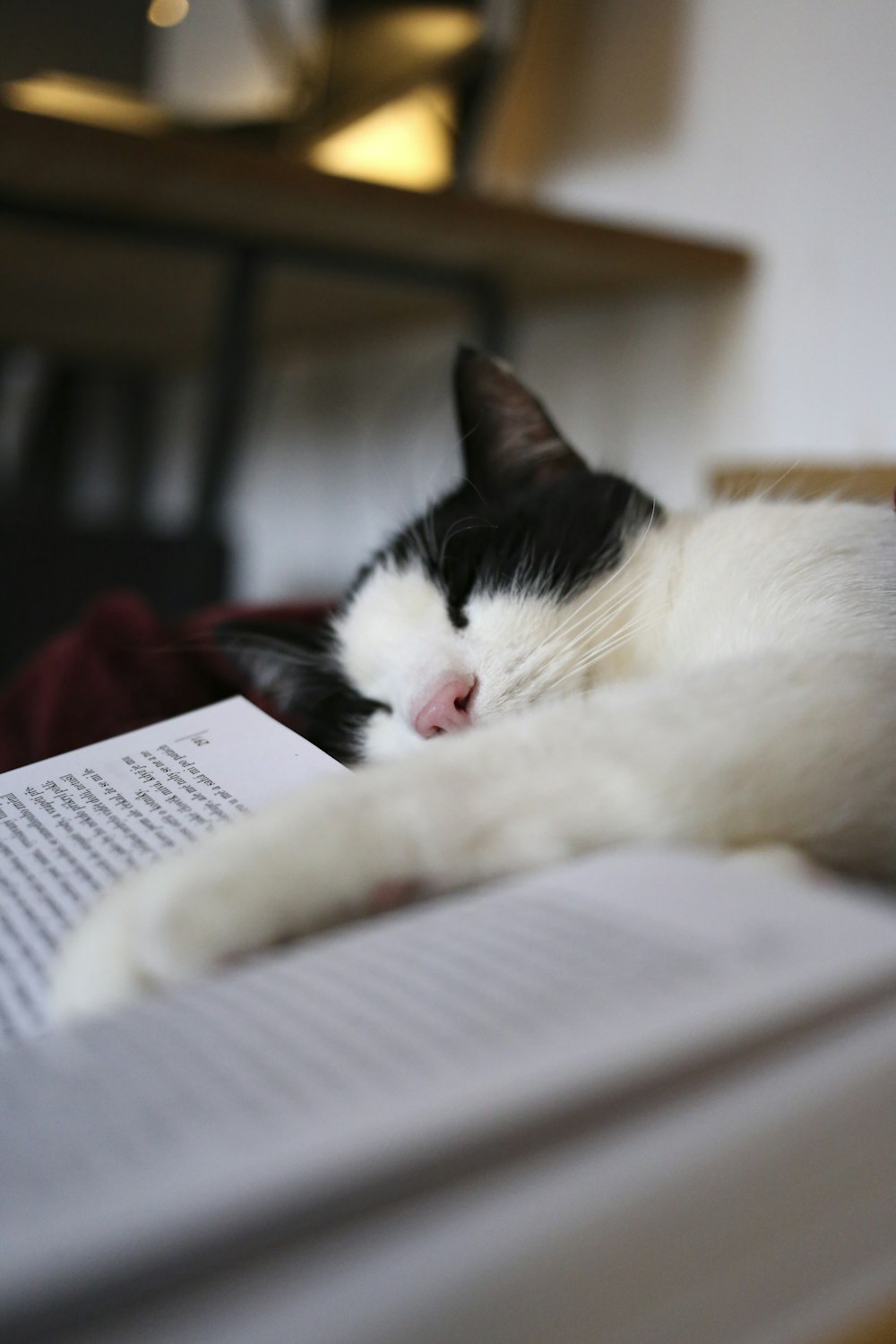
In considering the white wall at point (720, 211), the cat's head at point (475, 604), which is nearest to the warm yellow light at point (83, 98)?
the white wall at point (720, 211)

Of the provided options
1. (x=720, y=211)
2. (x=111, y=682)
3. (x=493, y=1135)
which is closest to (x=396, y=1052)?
(x=493, y=1135)

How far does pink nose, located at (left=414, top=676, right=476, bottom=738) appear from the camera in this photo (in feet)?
2.34

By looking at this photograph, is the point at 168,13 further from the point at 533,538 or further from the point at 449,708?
the point at 449,708

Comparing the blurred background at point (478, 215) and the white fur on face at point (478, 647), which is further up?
the blurred background at point (478, 215)

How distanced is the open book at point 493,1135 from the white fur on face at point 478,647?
32 centimetres

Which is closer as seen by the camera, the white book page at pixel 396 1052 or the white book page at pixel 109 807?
the white book page at pixel 396 1052

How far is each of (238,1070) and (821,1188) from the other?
0.19 meters

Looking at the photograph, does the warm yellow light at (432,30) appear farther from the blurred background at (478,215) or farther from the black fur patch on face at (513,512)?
the black fur patch on face at (513,512)

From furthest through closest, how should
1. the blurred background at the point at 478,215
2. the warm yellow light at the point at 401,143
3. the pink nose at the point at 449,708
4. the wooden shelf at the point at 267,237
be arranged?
the warm yellow light at the point at 401,143
the blurred background at the point at 478,215
the wooden shelf at the point at 267,237
the pink nose at the point at 449,708

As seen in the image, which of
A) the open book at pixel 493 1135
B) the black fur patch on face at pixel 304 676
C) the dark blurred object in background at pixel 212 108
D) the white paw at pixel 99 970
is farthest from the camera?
the dark blurred object in background at pixel 212 108

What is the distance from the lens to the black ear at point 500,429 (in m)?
0.95

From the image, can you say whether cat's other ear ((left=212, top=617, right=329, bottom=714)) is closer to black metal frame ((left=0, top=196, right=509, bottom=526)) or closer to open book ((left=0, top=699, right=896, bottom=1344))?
open book ((left=0, top=699, right=896, bottom=1344))

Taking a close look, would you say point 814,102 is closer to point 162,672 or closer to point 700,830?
point 162,672

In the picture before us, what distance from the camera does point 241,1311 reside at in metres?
0.25
